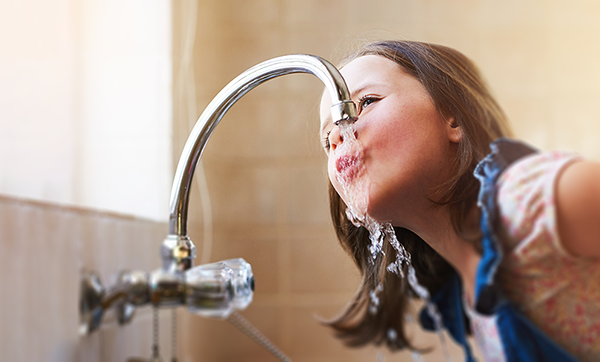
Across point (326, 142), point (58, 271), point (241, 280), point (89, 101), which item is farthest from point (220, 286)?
point (89, 101)

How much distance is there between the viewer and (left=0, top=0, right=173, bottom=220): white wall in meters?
0.51

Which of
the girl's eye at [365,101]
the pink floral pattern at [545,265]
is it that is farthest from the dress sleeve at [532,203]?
the girl's eye at [365,101]

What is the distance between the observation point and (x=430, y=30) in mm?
332

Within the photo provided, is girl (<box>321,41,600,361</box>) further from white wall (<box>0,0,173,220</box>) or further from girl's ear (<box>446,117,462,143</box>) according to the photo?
white wall (<box>0,0,173,220</box>)

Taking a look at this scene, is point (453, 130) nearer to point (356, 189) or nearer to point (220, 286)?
point (356, 189)

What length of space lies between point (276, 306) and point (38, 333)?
1.53 ft

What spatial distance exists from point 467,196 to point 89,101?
0.53m

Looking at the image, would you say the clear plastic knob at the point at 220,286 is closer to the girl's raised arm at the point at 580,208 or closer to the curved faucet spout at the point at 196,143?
the curved faucet spout at the point at 196,143

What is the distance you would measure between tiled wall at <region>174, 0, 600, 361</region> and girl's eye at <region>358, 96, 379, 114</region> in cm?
4

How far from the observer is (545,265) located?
1.13ft

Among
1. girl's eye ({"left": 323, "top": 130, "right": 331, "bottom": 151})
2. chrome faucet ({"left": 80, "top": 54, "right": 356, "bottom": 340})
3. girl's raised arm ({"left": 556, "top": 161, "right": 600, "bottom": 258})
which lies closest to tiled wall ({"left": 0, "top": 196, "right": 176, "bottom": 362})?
chrome faucet ({"left": 80, "top": 54, "right": 356, "bottom": 340})

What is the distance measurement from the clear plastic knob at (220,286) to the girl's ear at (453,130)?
5.5 inches

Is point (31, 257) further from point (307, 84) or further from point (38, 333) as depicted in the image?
point (307, 84)

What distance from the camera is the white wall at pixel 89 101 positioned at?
51cm
